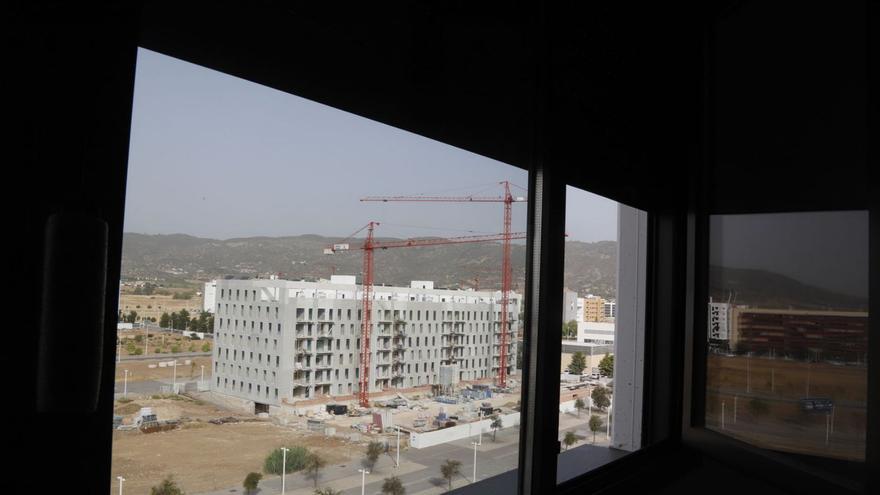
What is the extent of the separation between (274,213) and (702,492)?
230 cm

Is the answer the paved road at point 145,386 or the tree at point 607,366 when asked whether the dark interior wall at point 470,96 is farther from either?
the tree at point 607,366

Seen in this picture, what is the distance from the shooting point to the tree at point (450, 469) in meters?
1.64

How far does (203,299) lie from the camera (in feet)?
3.48

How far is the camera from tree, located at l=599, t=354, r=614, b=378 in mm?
2600

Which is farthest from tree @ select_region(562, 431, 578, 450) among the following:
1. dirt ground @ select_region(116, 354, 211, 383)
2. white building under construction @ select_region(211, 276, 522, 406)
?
dirt ground @ select_region(116, 354, 211, 383)

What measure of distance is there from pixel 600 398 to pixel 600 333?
29cm

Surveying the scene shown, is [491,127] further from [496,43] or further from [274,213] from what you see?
[274,213]

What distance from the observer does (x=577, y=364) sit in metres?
2.24

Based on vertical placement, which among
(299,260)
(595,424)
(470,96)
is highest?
(470,96)

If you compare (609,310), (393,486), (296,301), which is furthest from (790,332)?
(296,301)

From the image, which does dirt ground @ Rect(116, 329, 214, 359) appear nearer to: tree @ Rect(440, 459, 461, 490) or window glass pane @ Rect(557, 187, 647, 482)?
tree @ Rect(440, 459, 461, 490)

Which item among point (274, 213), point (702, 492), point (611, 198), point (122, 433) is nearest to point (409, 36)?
point (274, 213)

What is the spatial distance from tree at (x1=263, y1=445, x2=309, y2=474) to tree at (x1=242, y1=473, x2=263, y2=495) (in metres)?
0.02

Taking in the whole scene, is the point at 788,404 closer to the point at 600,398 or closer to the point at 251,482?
the point at 600,398
